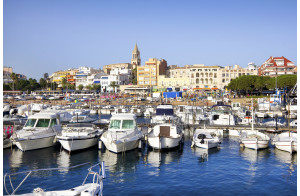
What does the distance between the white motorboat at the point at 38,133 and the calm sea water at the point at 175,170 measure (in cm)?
71

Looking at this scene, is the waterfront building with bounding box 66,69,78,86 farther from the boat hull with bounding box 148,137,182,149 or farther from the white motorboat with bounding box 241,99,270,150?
the white motorboat with bounding box 241,99,270,150

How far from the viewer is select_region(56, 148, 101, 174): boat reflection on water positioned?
24655mm

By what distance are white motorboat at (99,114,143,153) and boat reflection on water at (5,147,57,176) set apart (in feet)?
16.3

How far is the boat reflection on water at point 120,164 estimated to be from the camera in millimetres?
21031

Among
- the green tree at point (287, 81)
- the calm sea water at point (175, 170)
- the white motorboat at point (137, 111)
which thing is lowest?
the calm sea water at point (175, 170)

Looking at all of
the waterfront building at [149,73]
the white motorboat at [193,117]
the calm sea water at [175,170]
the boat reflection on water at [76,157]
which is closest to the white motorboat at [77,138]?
the boat reflection on water at [76,157]

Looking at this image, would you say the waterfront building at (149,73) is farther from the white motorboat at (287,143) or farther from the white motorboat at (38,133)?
the white motorboat at (287,143)

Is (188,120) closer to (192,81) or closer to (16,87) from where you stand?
Answer: (192,81)

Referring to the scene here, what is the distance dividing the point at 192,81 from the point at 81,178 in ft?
440

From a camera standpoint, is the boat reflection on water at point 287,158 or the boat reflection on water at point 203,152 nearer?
the boat reflection on water at point 287,158

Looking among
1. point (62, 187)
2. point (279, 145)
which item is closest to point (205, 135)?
point (279, 145)

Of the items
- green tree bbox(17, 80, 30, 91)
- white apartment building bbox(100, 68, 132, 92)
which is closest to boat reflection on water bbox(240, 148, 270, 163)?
white apartment building bbox(100, 68, 132, 92)

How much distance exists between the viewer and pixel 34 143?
91.4 feet

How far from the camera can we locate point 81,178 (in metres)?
20.6
